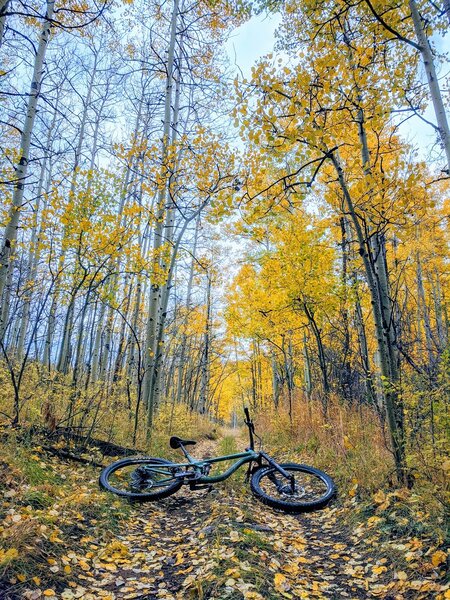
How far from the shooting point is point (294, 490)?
4215 mm

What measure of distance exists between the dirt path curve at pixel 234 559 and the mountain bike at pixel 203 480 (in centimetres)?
17

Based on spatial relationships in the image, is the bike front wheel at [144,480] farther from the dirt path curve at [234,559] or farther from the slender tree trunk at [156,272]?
the slender tree trunk at [156,272]

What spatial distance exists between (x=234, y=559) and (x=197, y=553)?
471 mm

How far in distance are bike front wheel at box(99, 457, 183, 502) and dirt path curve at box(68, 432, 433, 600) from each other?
0.20m

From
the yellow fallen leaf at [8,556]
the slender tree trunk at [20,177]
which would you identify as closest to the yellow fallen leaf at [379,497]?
the yellow fallen leaf at [8,556]

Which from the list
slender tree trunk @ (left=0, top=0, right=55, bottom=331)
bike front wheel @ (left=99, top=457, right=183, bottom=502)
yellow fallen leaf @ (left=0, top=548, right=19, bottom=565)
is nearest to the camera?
yellow fallen leaf @ (left=0, top=548, right=19, bottom=565)

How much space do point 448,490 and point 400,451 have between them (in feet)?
2.60

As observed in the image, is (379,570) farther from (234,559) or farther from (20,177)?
(20,177)

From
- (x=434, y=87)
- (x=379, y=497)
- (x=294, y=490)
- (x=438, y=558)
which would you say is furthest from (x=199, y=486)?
(x=434, y=87)

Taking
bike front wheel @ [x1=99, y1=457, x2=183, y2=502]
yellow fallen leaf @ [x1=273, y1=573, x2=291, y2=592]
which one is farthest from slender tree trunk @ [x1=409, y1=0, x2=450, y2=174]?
bike front wheel @ [x1=99, y1=457, x2=183, y2=502]

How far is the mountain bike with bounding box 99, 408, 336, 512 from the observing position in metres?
4.01

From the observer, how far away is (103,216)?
5.90 meters

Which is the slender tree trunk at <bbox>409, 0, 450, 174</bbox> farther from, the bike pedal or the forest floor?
the bike pedal

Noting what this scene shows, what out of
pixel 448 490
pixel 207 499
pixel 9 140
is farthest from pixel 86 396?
pixel 9 140
